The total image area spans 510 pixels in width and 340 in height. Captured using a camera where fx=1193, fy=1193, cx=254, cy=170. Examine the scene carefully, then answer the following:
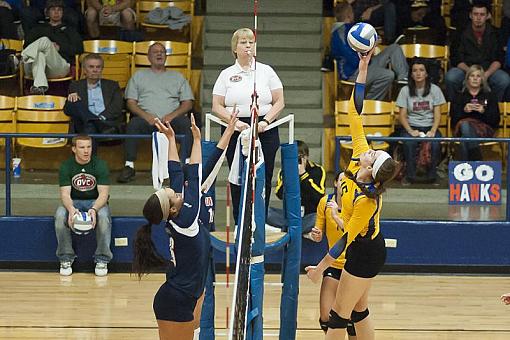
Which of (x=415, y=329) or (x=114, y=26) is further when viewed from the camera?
(x=114, y=26)

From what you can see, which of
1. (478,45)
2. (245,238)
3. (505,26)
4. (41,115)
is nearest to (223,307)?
(245,238)

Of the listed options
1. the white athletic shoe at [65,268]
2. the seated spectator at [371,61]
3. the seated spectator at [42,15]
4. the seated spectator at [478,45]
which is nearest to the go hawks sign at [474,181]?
the seated spectator at [371,61]

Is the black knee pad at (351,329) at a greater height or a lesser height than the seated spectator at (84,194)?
lesser

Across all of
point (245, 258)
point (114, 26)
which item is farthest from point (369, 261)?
point (114, 26)

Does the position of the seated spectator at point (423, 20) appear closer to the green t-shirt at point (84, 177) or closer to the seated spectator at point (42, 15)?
the seated spectator at point (42, 15)

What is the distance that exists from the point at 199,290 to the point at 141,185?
385 cm

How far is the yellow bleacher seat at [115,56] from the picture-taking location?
13930mm

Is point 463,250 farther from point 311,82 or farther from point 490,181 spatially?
point 311,82

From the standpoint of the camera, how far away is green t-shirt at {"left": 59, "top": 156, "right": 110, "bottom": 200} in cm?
1127

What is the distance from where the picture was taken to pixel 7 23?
46.9 ft

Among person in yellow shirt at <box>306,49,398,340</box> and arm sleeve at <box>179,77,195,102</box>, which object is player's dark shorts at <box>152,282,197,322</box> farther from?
arm sleeve at <box>179,77,195,102</box>

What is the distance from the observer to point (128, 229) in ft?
37.9

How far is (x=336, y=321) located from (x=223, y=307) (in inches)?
97.9

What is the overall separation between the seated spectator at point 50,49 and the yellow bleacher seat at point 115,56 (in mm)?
280
